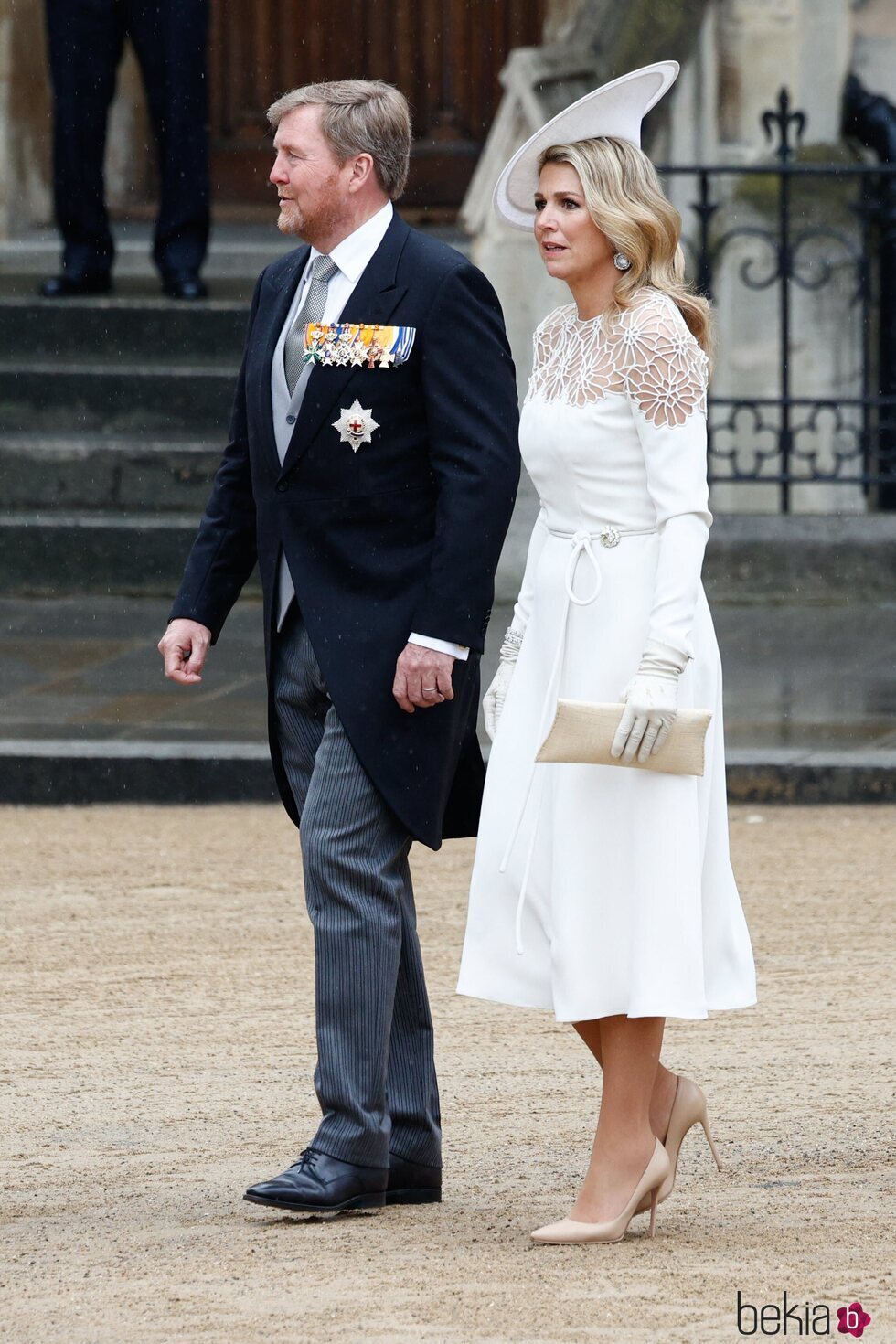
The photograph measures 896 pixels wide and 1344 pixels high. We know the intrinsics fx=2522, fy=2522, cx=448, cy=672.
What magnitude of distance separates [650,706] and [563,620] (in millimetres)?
271

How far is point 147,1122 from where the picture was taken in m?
4.70

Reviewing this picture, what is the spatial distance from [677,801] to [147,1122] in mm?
1395

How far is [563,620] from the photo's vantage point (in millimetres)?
3939

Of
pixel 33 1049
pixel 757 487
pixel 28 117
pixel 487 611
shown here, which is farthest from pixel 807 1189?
pixel 28 117

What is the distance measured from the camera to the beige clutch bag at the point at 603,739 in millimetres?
3777

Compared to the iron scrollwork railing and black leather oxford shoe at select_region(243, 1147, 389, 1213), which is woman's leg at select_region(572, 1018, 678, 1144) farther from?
the iron scrollwork railing

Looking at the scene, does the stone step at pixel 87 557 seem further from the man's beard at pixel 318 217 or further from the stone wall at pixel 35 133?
the man's beard at pixel 318 217

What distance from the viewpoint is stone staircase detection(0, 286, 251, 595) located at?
33.7 feet

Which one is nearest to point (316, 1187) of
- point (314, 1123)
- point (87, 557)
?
point (314, 1123)

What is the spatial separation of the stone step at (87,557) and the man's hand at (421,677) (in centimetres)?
620

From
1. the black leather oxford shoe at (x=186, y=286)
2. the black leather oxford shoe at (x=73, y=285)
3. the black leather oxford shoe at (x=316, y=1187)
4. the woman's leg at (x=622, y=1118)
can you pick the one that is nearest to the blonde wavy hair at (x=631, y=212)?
the woman's leg at (x=622, y=1118)

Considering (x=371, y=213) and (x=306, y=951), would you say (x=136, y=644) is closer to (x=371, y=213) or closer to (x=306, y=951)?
(x=306, y=951)

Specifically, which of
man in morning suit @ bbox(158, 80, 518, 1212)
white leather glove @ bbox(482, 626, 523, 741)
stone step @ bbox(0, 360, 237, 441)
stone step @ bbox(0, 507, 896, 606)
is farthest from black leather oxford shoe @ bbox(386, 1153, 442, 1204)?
stone step @ bbox(0, 360, 237, 441)

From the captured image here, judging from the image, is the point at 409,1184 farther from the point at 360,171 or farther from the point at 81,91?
the point at 81,91
